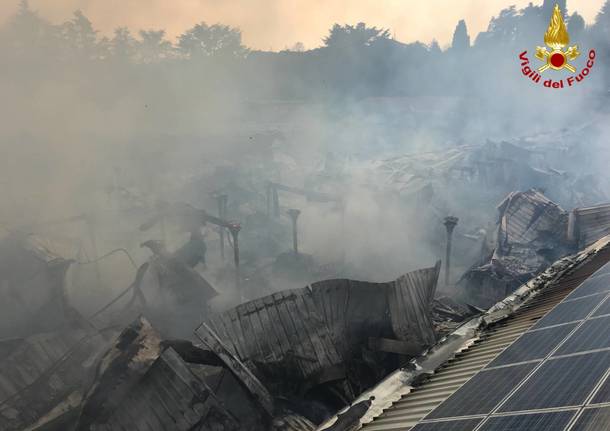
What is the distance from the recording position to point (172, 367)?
451 centimetres

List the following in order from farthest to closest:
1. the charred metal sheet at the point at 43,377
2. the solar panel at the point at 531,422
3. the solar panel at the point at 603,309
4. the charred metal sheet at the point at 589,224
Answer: the charred metal sheet at the point at 589,224 < the charred metal sheet at the point at 43,377 < the solar panel at the point at 603,309 < the solar panel at the point at 531,422

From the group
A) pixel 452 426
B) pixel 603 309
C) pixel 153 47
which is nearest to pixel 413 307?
pixel 603 309

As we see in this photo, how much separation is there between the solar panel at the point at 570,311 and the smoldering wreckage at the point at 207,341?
1.37m

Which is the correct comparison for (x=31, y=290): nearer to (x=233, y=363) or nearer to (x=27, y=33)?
(x=233, y=363)

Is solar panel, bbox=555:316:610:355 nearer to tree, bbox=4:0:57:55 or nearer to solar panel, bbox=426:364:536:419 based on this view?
solar panel, bbox=426:364:536:419

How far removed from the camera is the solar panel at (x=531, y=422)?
7.59 feet

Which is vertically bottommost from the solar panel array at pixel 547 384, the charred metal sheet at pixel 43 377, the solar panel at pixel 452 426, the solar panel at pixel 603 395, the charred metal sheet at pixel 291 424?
the charred metal sheet at pixel 291 424

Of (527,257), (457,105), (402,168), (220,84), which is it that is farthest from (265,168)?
(457,105)

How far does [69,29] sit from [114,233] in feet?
63.2

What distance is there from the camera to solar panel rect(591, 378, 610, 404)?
7.64 feet

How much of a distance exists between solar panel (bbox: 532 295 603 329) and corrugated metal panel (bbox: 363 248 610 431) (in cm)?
19

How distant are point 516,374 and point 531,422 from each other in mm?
915

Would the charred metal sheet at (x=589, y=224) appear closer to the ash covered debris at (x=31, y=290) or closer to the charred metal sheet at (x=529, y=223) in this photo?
the charred metal sheet at (x=529, y=223)

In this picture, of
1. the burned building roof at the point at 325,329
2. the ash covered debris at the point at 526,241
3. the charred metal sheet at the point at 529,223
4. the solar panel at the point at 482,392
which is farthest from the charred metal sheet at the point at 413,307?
the charred metal sheet at the point at 529,223
